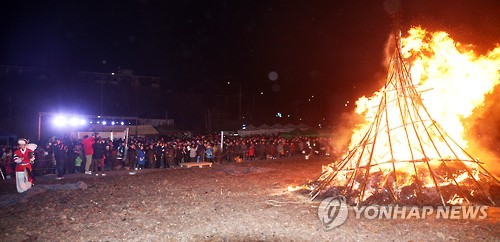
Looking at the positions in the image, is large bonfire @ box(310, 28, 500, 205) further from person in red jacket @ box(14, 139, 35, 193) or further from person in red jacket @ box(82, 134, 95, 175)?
person in red jacket @ box(82, 134, 95, 175)

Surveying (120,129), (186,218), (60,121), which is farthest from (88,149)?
(60,121)

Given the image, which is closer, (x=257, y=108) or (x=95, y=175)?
(x=95, y=175)

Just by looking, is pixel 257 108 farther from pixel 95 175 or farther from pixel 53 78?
pixel 95 175

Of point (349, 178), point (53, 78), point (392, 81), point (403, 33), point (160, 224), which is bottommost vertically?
point (160, 224)

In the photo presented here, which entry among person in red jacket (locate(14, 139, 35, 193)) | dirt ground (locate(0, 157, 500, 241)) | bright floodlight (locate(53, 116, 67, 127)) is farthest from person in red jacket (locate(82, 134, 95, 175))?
bright floodlight (locate(53, 116, 67, 127))

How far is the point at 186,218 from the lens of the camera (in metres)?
→ 10.1

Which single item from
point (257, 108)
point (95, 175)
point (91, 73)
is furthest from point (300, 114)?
point (95, 175)

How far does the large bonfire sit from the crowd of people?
36.0 ft

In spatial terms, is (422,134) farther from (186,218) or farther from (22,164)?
(22,164)

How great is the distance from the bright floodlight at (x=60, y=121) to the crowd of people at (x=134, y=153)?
4.11m

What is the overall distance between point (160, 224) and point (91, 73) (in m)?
55.6

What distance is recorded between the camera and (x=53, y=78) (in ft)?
177

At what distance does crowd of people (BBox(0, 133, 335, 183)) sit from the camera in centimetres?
1752

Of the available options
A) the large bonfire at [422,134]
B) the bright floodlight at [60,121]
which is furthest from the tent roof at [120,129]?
the large bonfire at [422,134]
